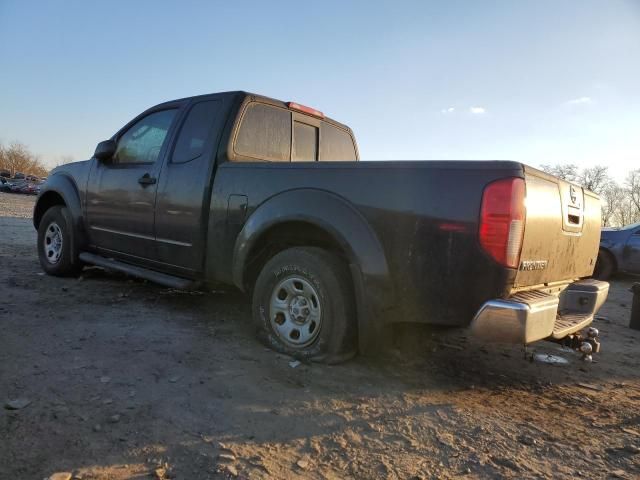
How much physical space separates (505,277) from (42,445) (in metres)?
2.46

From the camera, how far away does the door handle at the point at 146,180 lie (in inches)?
171

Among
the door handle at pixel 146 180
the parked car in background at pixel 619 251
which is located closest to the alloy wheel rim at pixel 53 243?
the door handle at pixel 146 180

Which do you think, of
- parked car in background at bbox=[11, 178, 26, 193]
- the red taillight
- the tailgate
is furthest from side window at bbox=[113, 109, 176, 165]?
parked car in background at bbox=[11, 178, 26, 193]

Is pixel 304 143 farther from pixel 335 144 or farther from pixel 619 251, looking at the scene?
pixel 619 251

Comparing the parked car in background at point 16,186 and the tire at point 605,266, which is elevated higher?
the parked car in background at point 16,186

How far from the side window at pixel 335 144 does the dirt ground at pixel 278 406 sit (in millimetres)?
2224

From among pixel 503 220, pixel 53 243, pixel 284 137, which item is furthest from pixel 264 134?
pixel 53 243

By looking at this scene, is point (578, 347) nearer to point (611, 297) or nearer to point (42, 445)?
point (42, 445)

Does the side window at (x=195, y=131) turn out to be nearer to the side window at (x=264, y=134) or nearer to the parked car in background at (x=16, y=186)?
the side window at (x=264, y=134)

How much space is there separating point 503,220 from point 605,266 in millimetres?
8306

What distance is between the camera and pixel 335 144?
17.5ft

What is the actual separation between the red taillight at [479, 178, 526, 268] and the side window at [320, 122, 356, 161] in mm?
2731

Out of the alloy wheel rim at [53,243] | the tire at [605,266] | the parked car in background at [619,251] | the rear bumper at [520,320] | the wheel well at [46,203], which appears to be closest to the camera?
the rear bumper at [520,320]

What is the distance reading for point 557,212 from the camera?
2980 millimetres
